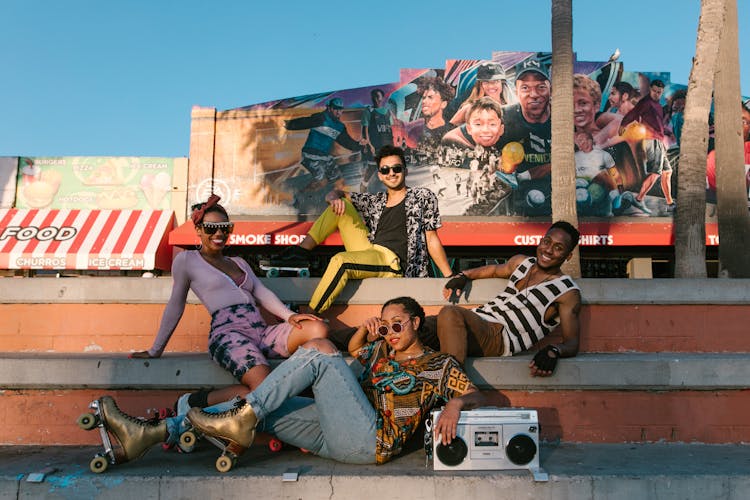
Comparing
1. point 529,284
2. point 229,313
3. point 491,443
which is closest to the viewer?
point 491,443

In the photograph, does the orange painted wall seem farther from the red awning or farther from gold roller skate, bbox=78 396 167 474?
the red awning

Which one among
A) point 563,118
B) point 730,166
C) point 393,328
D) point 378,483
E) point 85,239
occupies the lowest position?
point 378,483

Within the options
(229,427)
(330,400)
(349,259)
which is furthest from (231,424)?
(349,259)

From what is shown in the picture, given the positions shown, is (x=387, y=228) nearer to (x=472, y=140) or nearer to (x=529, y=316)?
(x=529, y=316)

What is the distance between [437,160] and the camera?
15570 mm

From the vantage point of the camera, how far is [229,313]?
426 cm

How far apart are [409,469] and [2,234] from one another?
1492 cm

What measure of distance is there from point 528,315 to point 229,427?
225 cm

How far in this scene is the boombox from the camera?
327cm

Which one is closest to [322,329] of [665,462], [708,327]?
[665,462]

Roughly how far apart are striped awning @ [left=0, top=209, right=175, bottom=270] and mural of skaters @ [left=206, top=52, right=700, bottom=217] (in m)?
2.22

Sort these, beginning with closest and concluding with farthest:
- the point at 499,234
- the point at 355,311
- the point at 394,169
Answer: the point at 355,311, the point at 394,169, the point at 499,234

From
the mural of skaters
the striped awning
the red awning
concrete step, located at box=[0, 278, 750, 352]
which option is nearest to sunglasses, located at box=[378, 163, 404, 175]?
concrete step, located at box=[0, 278, 750, 352]

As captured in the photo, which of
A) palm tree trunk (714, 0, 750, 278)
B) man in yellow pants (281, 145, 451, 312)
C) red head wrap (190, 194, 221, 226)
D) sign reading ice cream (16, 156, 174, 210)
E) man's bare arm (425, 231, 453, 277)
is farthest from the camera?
sign reading ice cream (16, 156, 174, 210)
